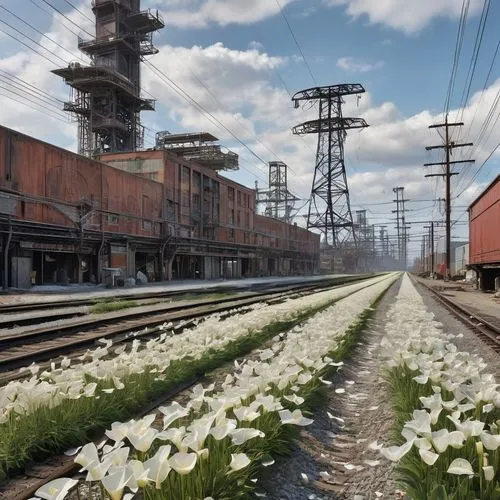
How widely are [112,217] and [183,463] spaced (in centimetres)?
3475

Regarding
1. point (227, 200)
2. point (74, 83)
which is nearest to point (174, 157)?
point (227, 200)

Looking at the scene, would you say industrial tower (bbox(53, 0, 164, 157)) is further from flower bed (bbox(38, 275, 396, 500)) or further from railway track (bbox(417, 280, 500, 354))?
flower bed (bbox(38, 275, 396, 500))

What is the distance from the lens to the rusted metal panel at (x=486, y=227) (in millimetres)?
21078

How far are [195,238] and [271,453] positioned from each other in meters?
44.4

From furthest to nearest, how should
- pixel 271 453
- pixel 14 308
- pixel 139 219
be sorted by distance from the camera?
pixel 139 219 < pixel 14 308 < pixel 271 453

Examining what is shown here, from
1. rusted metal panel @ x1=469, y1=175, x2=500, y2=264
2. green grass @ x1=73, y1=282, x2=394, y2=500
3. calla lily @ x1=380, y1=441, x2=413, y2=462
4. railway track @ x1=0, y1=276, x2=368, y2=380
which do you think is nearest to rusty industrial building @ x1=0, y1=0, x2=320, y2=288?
railway track @ x1=0, y1=276, x2=368, y2=380

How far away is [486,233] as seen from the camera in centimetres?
2411

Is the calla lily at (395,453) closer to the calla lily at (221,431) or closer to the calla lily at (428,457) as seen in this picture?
the calla lily at (428,457)

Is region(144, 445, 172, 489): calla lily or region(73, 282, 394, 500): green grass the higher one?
region(144, 445, 172, 489): calla lily

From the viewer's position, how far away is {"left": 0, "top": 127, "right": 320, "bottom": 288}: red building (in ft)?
87.7

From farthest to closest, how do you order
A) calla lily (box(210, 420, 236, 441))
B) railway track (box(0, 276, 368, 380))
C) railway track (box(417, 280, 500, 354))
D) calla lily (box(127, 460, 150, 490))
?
railway track (box(417, 280, 500, 354))
railway track (box(0, 276, 368, 380))
calla lily (box(210, 420, 236, 441))
calla lily (box(127, 460, 150, 490))

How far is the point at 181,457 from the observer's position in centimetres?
220

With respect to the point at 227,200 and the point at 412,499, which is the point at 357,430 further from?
the point at 227,200

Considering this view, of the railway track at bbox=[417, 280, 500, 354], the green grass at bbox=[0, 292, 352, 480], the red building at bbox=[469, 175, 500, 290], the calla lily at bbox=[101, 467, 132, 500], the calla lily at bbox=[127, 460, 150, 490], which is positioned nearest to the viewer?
the calla lily at bbox=[101, 467, 132, 500]
